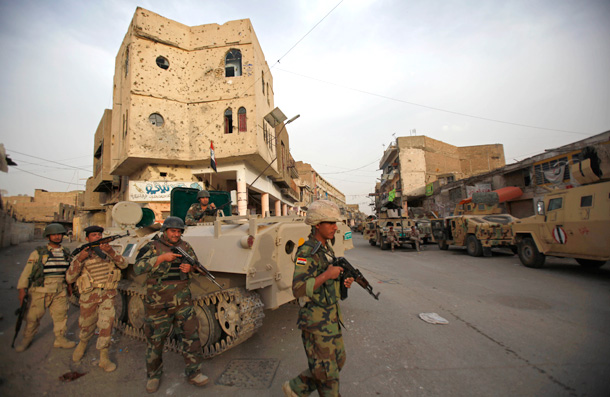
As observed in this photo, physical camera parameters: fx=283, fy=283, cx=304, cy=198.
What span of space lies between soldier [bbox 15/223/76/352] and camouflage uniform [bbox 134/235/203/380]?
1.86 meters

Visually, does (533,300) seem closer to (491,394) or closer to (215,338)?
(491,394)

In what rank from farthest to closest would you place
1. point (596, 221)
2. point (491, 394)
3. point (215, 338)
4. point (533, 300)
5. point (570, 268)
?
point (570, 268)
point (596, 221)
point (533, 300)
point (215, 338)
point (491, 394)

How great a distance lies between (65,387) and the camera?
277 cm

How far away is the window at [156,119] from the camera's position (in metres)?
13.4

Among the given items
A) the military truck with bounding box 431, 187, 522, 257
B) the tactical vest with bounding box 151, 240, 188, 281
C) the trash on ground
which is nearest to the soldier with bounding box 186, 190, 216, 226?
the tactical vest with bounding box 151, 240, 188, 281

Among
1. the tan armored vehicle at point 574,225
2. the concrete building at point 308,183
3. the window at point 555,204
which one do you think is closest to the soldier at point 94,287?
the tan armored vehicle at point 574,225

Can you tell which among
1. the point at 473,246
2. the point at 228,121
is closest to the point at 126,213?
the point at 228,121

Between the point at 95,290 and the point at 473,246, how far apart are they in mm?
11269

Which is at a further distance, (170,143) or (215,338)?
(170,143)

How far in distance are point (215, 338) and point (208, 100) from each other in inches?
534

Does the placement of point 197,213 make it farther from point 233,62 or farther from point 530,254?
point 233,62

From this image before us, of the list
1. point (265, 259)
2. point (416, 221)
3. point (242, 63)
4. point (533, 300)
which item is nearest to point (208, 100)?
point (242, 63)

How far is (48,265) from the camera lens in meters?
3.65

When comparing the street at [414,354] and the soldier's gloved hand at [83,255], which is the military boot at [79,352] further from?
the soldier's gloved hand at [83,255]
